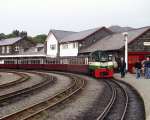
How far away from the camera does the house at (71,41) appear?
5497 centimetres

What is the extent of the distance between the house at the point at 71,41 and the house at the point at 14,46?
49.7ft

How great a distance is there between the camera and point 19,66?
182 ft

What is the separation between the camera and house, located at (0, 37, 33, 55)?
80250 millimetres

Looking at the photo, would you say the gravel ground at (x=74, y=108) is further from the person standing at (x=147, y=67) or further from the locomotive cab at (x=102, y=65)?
the locomotive cab at (x=102, y=65)

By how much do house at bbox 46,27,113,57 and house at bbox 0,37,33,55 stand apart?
15164 mm

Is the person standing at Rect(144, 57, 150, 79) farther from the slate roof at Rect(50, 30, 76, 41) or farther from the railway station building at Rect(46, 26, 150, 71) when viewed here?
the slate roof at Rect(50, 30, 76, 41)

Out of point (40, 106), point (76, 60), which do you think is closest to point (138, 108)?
point (40, 106)

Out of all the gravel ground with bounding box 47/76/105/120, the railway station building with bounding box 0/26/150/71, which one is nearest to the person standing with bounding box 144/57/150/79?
the railway station building with bounding box 0/26/150/71

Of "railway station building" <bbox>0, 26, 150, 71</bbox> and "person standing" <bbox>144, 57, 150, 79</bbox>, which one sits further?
"railway station building" <bbox>0, 26, 150, 71</bbox>

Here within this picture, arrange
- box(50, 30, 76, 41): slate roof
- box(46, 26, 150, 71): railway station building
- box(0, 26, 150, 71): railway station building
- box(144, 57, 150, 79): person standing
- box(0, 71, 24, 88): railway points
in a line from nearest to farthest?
box(0, 71, 24, 88): railway points → box(144, 57, 150, 79): person standing → box(46, 26, 150, 71): railway station building → box(0, 26, 150, 71): railway station building → box(50, 30, 76, 41): slate roof

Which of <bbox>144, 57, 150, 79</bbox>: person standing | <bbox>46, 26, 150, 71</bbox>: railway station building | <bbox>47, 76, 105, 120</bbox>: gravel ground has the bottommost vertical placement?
<bbox>47, 76, 105, 120</bbox>: gravel ground

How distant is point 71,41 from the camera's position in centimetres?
5669

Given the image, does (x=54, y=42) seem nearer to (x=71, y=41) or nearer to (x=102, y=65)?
(x=71, y=41)

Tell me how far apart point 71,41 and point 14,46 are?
27.5 metres
